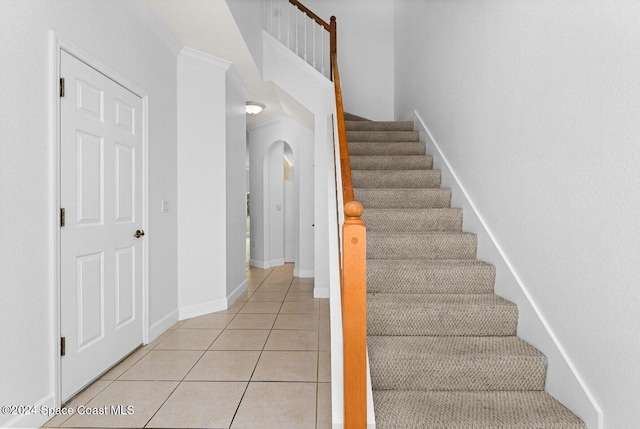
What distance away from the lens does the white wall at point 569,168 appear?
55.4 inches

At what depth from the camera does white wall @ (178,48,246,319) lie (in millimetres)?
3592

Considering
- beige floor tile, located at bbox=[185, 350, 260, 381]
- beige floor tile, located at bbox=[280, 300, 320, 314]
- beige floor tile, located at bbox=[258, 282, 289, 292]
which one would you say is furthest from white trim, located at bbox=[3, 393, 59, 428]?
beige floor tile, located at bbox=[258, 282, 289, 292]

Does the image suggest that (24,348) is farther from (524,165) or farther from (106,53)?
(524,165)

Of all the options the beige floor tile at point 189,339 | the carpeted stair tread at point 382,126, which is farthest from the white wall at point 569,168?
the beige floor tile at point 189,339

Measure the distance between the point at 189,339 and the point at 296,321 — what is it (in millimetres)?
1019

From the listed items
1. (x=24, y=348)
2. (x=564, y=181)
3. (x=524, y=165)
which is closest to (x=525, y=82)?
(x=524, y=165)

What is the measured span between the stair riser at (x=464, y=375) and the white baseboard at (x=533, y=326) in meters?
0.09

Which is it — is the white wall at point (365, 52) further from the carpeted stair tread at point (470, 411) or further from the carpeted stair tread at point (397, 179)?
the carpeted stair tread at point (470, 411)

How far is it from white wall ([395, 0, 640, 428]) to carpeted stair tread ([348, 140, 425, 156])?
104cm

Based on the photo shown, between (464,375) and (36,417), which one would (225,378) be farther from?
(464,375)

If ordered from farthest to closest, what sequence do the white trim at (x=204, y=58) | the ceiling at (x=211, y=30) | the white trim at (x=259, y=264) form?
the white trim at (x=259, y=264) < the white trim at (x=204, y=58) < the ceiling at (x=211, y=30)

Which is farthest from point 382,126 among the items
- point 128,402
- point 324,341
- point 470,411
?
point 128,402

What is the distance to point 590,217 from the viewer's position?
1.58 metres

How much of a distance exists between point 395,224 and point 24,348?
2.46 metres
